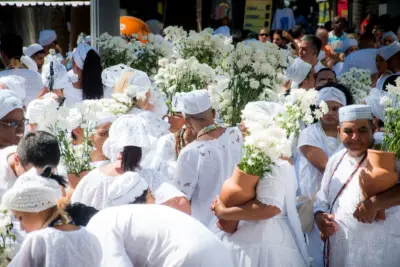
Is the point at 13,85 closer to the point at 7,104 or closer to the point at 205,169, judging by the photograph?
the point at 7,104

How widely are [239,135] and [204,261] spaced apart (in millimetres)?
2520

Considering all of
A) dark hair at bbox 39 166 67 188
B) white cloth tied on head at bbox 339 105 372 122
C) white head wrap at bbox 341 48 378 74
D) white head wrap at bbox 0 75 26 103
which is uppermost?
white cloth tied on head at bbox 339 105 372 122

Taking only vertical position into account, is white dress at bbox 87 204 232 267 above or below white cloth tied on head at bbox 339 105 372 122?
below

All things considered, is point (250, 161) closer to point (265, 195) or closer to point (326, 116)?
point (265, 195)

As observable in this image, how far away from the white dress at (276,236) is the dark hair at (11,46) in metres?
4.77

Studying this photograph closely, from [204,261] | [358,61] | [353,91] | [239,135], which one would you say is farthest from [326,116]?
A: [358,61]

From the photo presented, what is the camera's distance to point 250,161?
17.0 ft

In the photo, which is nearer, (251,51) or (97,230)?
(97,230)

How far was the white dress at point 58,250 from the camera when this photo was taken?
3.85 meters

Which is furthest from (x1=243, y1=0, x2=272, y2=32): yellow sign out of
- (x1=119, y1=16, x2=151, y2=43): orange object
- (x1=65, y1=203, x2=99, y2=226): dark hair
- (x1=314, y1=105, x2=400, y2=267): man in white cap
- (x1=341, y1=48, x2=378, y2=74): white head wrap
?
(x1=65, y1=203, x2=99, y2=226): dark hair

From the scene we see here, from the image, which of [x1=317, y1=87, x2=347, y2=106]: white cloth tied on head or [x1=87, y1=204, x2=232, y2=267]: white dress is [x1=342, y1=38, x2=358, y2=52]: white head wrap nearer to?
[x1=317, y1=87, x2=347, y2=106]: white cloth tied on head

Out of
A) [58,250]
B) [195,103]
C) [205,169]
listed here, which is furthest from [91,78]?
[58,250]

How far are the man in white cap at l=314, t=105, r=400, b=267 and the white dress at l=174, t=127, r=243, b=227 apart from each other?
2.58 ft

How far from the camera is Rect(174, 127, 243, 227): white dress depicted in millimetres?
6391
